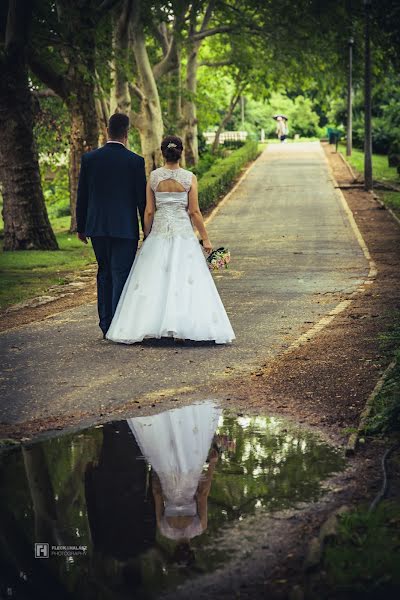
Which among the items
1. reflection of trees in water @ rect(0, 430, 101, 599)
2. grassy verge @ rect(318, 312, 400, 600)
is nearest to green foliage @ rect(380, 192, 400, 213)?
reflection of trees in water @ rect(0, 430, 101, 599)

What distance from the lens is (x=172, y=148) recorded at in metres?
10.2

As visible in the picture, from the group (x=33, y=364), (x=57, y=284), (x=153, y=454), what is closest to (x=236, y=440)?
(x=153, y=454)

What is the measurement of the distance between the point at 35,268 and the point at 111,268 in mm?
8038

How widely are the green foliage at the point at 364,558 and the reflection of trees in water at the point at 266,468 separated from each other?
670 millimetres

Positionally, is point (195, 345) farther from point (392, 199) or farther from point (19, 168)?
point (392, 199)

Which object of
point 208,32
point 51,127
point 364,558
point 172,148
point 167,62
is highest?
point 208,32

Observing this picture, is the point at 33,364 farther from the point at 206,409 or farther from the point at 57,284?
the point at 57,284

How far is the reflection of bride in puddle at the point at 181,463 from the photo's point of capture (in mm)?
5336

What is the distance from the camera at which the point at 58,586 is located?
15.3 feet

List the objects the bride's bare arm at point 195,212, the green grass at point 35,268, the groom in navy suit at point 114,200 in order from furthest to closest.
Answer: the green grass at point 35,268 < the bride's bare arm at point 195,212 < the groom in navy suit at point 114,200

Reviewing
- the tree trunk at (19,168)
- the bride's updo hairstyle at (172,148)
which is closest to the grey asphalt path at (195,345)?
the bride's updo hairstyle at (172,148)

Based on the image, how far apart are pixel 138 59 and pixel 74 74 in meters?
11.3

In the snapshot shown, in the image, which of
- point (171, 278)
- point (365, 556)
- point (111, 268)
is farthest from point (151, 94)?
point (365, 556)

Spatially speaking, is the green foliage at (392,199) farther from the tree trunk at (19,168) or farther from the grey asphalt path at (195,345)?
the tree trunk at (19,168)
